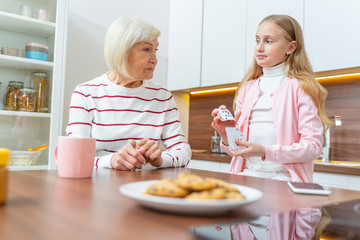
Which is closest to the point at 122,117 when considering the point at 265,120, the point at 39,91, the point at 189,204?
the point at 265,120

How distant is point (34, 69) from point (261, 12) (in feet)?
5.73

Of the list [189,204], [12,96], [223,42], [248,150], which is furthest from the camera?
[223,42]

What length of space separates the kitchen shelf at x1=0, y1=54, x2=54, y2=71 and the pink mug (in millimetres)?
1782

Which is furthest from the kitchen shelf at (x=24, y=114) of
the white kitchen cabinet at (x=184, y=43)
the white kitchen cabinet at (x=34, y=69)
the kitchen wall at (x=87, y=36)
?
the white kitchen cabinet at (x=184, y=43)

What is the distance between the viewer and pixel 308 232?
1.43 ft

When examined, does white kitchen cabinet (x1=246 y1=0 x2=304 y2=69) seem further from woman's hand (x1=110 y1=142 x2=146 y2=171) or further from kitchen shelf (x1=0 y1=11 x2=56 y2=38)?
woman's hand (x1=110 y1=142 x2=146 y2=171)

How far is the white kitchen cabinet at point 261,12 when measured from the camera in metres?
2.25

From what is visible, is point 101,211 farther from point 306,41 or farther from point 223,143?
point 306,41

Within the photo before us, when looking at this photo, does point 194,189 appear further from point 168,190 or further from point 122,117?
point 122,117

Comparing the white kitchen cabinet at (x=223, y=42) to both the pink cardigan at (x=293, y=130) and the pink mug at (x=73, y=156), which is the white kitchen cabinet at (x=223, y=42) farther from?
the pink mug at (x=73, y=156)

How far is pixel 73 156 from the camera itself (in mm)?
775

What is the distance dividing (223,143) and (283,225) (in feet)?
3.29

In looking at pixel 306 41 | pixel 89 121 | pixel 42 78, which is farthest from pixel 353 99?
pixel 42 78

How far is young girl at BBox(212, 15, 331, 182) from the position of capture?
1330mm
